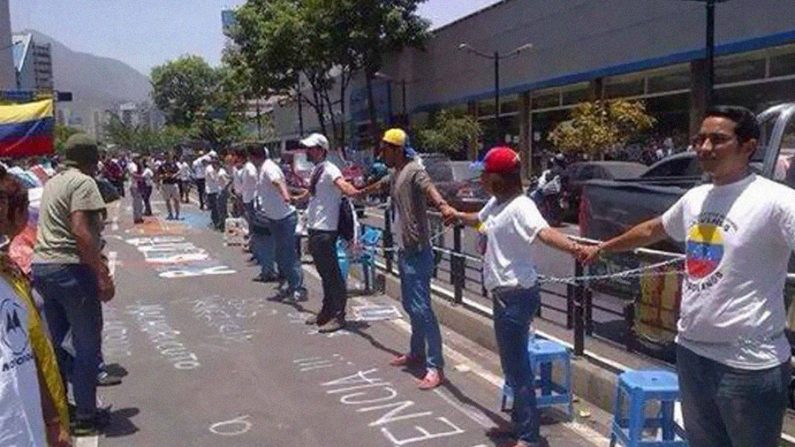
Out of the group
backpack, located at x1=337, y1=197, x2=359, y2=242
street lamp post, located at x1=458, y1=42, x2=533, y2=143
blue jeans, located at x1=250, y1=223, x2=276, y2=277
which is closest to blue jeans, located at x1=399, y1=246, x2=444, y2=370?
backpack, located at x1=337, y1=197, x2=359, y2=242

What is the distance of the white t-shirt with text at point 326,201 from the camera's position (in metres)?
7.28

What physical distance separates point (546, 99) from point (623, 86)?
486 centimetres

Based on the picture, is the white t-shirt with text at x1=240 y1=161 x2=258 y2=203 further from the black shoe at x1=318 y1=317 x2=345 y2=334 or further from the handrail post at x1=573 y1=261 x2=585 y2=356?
the handrail post at x1=573 y1=261 x2=585 y2=356

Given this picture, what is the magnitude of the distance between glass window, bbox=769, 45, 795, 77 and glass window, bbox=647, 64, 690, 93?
3128 mm

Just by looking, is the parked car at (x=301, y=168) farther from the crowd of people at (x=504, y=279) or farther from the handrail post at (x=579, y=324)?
the handrail post at (x=579, y=324)

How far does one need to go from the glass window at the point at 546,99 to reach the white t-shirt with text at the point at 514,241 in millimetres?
27001

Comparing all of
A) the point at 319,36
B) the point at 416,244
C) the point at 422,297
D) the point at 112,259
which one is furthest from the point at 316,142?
the point at 319,36

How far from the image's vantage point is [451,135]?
3362 cm

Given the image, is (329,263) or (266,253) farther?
(266,253)

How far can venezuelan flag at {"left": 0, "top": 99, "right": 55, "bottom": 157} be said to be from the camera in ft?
29.6

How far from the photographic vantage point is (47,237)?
4.85m

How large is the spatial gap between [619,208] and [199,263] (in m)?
7.72

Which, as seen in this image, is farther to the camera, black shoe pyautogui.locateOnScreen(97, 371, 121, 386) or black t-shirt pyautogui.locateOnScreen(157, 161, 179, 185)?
black t-shirt pyautogui.locateOnScreen(157, 161, 179, 185)

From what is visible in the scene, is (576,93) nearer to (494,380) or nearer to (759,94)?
(759,94)
